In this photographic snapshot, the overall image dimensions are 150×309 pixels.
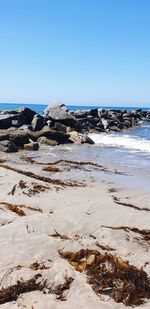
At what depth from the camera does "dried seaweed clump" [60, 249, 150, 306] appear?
4.25 meters

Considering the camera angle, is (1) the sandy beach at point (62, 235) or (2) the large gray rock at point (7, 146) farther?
(2) the large gray rock at point (7, 146)

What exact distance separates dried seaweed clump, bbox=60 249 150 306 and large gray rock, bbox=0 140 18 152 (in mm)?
13178

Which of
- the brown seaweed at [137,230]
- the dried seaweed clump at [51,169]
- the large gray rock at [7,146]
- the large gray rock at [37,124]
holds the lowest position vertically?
the dried seaweed clump at [51,169]

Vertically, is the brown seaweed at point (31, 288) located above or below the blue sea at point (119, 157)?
above

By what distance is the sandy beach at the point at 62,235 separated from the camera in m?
4.25

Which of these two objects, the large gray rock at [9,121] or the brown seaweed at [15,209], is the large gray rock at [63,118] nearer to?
the large gray rock at [9,121]

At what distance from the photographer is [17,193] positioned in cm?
890

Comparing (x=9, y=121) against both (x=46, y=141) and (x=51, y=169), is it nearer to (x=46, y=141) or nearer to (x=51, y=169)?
(x=46, y=141)

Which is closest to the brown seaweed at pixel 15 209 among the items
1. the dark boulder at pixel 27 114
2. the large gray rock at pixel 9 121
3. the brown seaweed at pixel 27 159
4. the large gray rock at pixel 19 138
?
the brown seaweed at pixel 27 159

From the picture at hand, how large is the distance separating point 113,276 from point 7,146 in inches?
551

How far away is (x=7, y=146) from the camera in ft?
58.9

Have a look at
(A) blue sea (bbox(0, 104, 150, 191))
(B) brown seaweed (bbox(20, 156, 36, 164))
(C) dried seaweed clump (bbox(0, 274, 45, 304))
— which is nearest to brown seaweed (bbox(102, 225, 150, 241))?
(C) dried seaweed clump (bbox(0, 274, 45, 304))

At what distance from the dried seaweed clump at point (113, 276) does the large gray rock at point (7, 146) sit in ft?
43.2

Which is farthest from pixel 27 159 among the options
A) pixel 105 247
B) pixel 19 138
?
pixel 105 247
